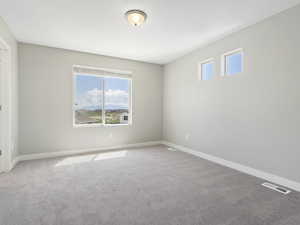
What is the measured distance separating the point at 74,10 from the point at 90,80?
2.08 metres

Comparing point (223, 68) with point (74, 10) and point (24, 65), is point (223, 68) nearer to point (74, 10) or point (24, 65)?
point (74, 10)

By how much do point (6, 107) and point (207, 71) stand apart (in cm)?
402

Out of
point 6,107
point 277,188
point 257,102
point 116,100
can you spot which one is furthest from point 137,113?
point 277,188

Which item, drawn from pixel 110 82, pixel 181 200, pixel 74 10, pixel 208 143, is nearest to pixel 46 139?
pixel 110 82

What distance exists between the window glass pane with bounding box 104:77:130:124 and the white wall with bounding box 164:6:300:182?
190 centimetres

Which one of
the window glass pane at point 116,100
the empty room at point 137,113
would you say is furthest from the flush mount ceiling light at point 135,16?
the window glass pane at point 116,100

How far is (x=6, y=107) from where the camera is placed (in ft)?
9.16

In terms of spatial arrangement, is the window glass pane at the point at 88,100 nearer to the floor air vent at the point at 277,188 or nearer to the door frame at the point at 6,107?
the door frame at the point at 6,107

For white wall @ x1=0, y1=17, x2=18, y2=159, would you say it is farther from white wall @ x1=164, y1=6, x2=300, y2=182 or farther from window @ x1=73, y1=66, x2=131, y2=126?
white wall @ x1=164, y1=6, x2=300, y2=182

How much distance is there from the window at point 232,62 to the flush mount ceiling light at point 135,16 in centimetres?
185

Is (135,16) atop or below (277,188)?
atop

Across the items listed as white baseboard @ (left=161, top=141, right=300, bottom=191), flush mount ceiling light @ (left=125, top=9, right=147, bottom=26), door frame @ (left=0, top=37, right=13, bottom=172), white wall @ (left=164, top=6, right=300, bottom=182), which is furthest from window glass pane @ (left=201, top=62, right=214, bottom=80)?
door frame @ (left=0, top=37, right=13, bottom=172)

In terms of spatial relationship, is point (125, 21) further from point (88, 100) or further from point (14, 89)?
point (14, 89)

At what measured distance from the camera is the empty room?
1935 millimetres
